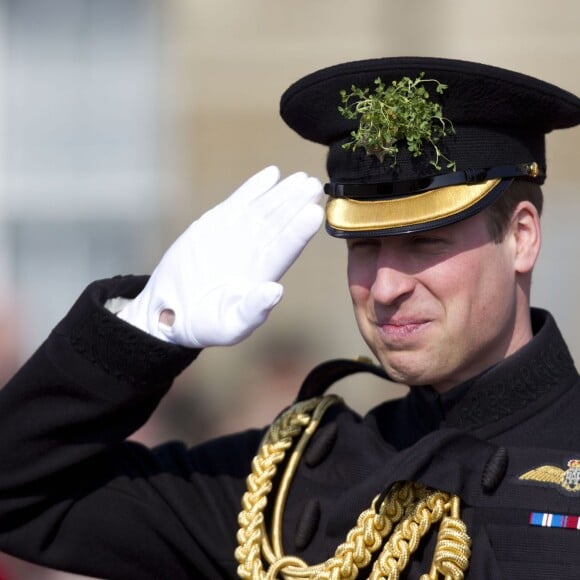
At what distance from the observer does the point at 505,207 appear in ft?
8.49

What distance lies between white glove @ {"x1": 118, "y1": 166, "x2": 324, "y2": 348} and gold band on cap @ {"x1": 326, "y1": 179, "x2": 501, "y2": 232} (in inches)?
5.0

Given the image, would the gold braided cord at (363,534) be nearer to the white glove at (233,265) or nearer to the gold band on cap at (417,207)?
the white glove at (233,265)

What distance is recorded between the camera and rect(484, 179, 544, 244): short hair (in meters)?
2.56

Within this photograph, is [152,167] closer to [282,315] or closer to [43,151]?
[43,151]

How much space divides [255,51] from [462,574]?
266 inches

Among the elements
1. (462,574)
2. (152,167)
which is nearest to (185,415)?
(152,167)

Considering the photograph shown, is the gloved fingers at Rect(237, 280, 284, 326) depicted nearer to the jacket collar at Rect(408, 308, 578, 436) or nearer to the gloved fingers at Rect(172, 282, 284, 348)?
the gloved fingers at Rect(172, 282, 284, 348)

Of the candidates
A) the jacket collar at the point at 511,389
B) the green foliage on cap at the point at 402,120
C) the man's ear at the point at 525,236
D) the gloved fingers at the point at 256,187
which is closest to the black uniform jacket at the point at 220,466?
the jacket collar at the point at 511,389

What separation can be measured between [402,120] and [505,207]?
0.85ft

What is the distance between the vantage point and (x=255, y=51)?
885 cm

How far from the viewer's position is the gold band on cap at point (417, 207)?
2.50m

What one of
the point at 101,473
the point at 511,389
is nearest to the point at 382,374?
the point at 511,389

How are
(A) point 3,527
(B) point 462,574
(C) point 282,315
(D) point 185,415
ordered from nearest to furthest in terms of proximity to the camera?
(B) point 462,574, (A) point 3,527, (D) point 185,415, (C) point 282,315

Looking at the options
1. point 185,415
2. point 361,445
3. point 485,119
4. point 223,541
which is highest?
point 485,119
